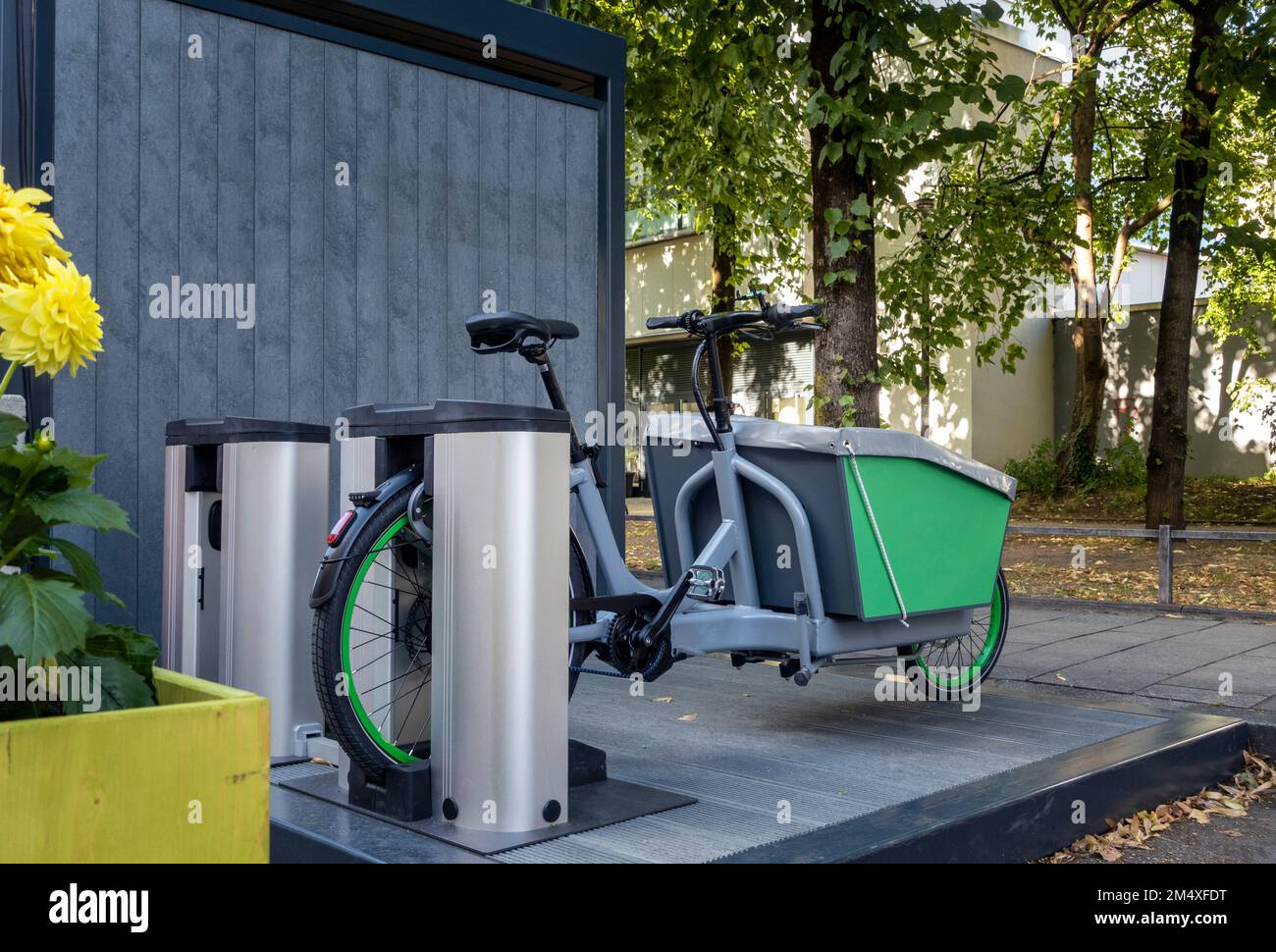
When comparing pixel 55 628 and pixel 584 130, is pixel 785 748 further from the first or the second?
pixel 584 130

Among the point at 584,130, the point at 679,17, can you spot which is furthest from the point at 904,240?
the point at 584,130

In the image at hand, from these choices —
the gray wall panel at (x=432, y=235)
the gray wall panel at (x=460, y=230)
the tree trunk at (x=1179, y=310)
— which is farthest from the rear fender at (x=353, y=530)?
the tree trunk at (x=1179, y=310)

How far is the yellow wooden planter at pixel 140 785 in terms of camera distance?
1873 millimetres

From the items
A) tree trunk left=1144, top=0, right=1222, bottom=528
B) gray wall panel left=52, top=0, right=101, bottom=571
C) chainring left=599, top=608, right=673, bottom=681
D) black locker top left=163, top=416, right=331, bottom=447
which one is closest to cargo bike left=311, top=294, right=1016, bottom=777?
chainring left=599, top=608, right=673, bottom=681

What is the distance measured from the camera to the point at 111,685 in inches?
82.7

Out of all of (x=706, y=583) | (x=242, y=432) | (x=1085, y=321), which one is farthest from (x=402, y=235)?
(x=1085, y=321)

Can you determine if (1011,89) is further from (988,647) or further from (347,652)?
(347,652)

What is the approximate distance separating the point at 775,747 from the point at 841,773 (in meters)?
0.44

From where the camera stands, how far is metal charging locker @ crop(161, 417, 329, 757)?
158 inches

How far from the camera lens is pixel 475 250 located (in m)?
6.03

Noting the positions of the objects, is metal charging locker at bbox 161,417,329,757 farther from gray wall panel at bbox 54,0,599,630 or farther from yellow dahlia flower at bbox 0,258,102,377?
yellow dahlia flower at bbox 0,258,102,377

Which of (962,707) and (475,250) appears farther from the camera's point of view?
(475,250)
